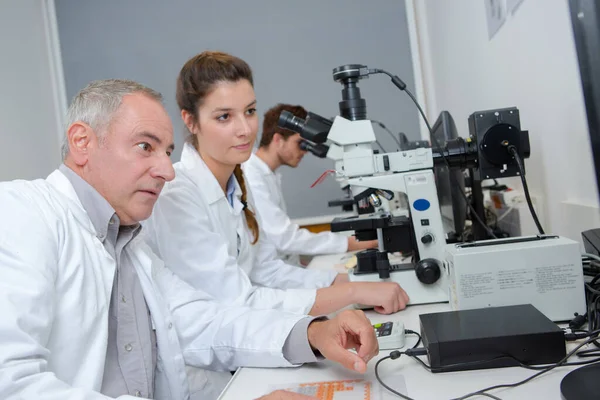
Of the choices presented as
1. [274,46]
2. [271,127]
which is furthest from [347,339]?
[274,46]

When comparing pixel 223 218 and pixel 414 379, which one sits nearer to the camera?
pixel 414 379

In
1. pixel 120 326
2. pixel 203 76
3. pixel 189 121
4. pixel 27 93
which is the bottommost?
pixel 120 326

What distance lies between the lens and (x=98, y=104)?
97 centimetres

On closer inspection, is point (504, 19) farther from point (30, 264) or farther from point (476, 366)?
point (30, 264)

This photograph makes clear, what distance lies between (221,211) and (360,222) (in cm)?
42

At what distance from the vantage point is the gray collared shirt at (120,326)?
0.94 m

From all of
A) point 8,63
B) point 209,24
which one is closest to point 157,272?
point 8,63

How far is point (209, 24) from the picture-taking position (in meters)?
4.03

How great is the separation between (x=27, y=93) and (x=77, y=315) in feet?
10.9

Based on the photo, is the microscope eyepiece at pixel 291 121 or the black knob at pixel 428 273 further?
the microscope eyepiece at pixel 291 121

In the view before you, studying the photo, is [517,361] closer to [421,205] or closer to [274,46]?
[421,205]

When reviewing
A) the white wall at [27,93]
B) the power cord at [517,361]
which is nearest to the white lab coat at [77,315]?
the power cord at [517,361]

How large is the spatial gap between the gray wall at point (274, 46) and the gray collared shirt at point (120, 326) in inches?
115

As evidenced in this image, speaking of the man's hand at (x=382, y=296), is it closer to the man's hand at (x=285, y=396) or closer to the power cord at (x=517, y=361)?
the power cord at (x=517, y=361)
